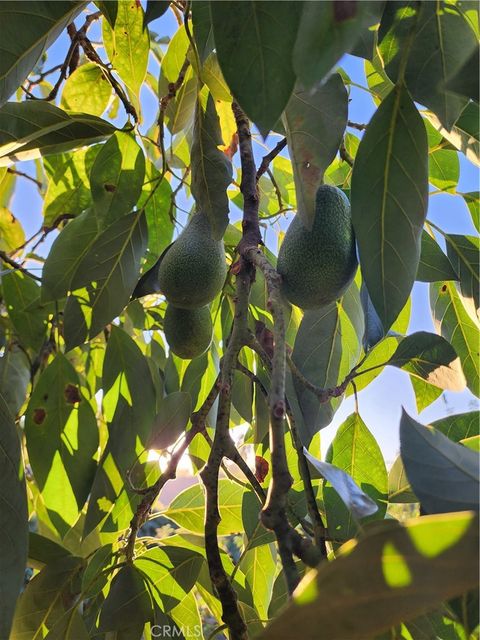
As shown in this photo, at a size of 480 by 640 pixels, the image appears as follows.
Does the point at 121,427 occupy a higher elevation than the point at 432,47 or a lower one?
lower

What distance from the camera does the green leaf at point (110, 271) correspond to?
0.94 meters

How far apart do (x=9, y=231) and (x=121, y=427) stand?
592 millimetres

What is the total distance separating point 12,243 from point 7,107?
586mm

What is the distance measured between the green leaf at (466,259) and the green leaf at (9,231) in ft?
2.92

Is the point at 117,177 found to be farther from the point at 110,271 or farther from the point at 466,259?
the point at 466,259

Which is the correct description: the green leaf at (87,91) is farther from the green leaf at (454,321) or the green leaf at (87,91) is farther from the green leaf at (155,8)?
the green leaf at (454,321)

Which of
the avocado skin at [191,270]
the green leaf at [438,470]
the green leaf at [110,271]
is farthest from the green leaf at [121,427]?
the green leaf at [438,470]

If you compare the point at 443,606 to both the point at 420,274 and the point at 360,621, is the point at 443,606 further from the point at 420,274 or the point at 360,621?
the point at 420,274

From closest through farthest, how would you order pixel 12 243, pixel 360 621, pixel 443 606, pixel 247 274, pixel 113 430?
pixel 360 621 < pixel 443 606 < pixel 247 274 < pixel 113 430 < pixel 12 243

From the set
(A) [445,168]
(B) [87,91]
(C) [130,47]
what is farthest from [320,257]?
(B) [87,91]

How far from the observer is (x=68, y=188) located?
118 centimetres

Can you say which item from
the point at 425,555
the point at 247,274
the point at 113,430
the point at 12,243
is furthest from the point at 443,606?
the point at 12,243

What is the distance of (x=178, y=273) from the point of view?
0.80 meters

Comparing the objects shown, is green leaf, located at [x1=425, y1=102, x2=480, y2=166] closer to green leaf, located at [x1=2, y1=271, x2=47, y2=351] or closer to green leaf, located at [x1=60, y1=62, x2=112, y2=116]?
green leaf, located at [x1=60, y1=62, x2=112, y2=116]
